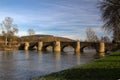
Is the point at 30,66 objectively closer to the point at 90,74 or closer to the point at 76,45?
the point at 90,74

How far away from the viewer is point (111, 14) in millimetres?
56656

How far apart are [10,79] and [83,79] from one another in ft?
46.3

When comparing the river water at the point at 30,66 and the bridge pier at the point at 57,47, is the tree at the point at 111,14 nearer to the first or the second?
the river water at the point at 30,66

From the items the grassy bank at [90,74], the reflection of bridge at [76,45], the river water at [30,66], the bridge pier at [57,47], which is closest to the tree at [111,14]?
the river water at [30,66]

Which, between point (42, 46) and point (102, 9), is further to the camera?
point (42, 46)

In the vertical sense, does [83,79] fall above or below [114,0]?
below

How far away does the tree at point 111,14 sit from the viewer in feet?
180

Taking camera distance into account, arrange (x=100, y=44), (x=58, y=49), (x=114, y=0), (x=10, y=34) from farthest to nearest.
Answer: (x=10, y=34) → (x=58, y=49) → (x=100, y=44) → (x=114, y=0)

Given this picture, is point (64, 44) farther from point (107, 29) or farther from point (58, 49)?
point (107, 29)

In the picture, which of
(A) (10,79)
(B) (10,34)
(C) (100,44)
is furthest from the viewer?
(B) (10,34)

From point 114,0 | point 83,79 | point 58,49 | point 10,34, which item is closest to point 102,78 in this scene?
point 83,79

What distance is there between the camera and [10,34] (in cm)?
16375

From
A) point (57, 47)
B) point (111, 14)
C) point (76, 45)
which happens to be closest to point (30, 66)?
point (111, 14)

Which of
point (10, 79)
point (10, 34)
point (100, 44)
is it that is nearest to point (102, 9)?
point (10, 79)
